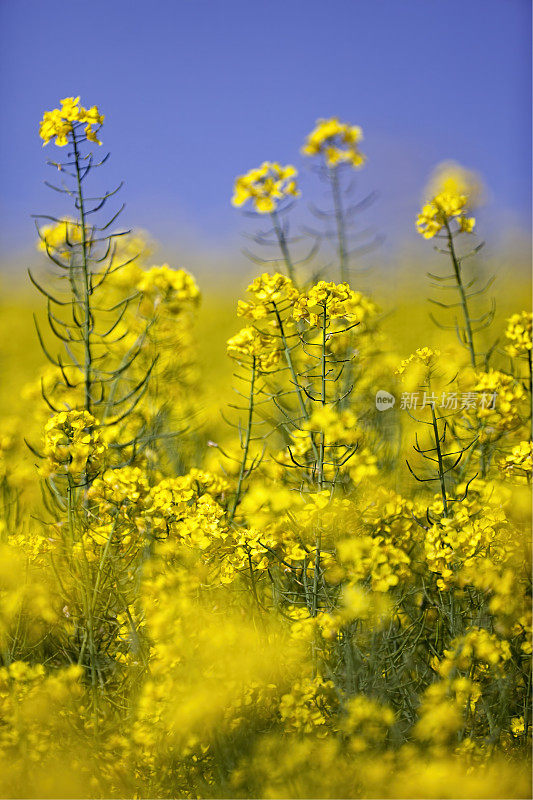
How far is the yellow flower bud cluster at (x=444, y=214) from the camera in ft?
4.12

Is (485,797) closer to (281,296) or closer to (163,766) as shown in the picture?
(163,766)

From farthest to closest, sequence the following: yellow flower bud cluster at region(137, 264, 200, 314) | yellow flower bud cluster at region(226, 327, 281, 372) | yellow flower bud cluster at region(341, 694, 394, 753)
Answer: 1. yellow flower bud cluster at region(137, 264, 200, 314)
2. yellow flower bud cluster at region(226, 327, 281, 372)
3. yellow flower bud cluster at region(341, 694, 394, 753)

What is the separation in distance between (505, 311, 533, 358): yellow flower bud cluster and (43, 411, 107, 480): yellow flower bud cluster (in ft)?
2.82

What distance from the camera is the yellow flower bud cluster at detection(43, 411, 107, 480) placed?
1.12 m

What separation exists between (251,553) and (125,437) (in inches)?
15.7

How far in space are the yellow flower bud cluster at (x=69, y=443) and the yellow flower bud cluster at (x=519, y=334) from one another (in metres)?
0.86

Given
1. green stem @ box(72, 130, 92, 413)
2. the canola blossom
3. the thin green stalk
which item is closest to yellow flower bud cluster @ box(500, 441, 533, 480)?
the canola blossom

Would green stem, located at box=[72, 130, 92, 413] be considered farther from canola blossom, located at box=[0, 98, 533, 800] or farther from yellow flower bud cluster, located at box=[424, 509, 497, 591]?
yellow flower bud cluster, located at box=[424, 509, 497, 591]

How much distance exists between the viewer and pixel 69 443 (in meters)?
1.13

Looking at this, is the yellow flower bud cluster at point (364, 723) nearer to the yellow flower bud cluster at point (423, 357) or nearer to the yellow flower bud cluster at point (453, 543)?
the yellow flower bud cluster at point (453, 543)

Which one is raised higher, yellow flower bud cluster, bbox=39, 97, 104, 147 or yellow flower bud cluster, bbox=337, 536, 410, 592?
yellow flower bud cluster, bbox=39, 97, 104, 147

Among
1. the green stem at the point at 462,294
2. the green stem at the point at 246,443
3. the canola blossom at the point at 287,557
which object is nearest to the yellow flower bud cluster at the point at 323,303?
the canola blossom at the point at 287,557

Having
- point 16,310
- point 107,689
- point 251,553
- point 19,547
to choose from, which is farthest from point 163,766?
point 16,310

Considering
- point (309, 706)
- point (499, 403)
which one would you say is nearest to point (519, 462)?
point (499, 403)
